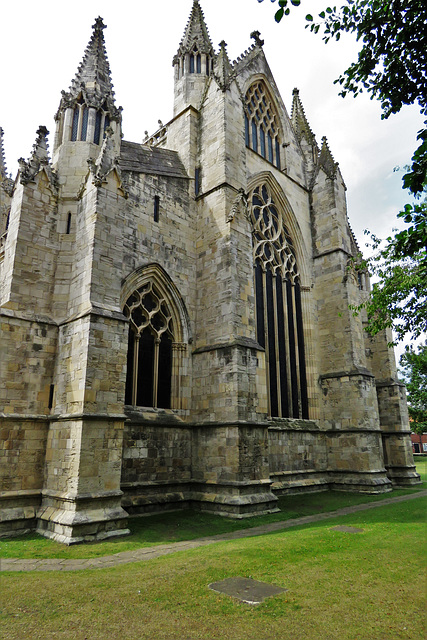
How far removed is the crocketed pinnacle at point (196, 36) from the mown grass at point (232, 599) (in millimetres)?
20339

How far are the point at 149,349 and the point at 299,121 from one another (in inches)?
693

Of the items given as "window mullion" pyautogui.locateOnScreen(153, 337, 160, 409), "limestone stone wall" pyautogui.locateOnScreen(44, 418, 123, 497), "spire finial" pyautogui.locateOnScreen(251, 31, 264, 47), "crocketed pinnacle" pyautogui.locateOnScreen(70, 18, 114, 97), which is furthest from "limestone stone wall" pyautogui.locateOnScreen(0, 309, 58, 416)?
"spire finial" pyautogui.locateOnScreen(251, 31, 264, 47)

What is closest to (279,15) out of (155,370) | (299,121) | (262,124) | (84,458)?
(84,458)

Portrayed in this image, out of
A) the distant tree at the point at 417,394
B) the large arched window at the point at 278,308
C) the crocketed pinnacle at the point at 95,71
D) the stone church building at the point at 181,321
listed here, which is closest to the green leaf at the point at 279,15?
the stone church building at the point at 181,321

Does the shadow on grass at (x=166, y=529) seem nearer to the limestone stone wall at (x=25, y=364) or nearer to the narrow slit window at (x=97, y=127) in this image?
the limestone stone wall at (x=25, y=364)

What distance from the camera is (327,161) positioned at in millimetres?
22266

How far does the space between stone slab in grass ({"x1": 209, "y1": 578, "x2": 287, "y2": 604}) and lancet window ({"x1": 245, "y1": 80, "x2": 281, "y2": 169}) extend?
17458mm

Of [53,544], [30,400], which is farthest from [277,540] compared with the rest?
[30,400]

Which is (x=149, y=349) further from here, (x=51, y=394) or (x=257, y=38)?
(x=257, y=38)

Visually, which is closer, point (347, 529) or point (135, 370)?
point (347, 529)

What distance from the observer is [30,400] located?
11.0 metres

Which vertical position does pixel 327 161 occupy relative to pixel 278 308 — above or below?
above

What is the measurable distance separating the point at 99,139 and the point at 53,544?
38.9ft

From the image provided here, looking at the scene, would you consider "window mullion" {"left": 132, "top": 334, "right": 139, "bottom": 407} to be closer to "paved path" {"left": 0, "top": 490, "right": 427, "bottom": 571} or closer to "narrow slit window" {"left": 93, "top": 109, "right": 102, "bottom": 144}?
"paved path" {"left": 0, "top": 490, "right": 427, "bottom": 571}
